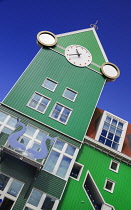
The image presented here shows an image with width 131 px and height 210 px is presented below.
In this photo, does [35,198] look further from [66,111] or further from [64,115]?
[66,111]

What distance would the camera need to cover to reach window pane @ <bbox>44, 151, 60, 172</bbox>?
19.3 metres

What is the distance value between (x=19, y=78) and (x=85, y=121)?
360 inches

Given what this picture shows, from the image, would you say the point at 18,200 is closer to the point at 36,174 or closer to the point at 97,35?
the point at 36,174

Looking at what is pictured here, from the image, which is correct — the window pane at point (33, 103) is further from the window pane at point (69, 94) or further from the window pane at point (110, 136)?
the window pane at point (110, 136)

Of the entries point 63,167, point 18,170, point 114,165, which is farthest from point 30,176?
point 114,165

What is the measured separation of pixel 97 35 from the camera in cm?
2984

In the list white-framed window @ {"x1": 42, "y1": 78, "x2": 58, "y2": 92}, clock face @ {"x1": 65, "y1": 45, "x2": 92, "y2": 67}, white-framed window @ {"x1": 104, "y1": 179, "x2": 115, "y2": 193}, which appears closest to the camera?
white-framed window @ {"x1": 104, "y1": 179, "x2": 115, "y2": 193}

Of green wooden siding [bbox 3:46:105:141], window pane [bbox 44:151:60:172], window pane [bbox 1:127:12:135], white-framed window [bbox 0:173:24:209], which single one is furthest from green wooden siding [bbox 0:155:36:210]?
green wooden siding [bbox 3:46:105:141]

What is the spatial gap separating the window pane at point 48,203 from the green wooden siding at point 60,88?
6.59 meters

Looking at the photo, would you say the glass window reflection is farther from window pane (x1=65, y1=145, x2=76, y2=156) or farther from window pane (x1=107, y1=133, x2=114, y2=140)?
Result: window pane (x1=107, y1=133, x2=114, y2=140)

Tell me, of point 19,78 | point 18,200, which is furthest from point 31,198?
point 19,78

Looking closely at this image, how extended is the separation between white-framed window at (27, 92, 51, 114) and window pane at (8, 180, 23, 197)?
7624 millimetres

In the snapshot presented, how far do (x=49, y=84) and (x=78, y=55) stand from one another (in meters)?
6.48

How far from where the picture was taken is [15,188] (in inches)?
703
